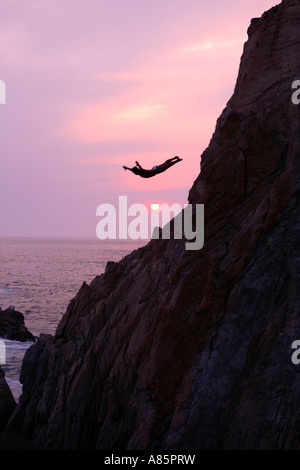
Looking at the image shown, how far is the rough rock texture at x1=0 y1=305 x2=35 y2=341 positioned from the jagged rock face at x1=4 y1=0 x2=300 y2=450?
1202 inches

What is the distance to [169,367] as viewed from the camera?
17.4 meters

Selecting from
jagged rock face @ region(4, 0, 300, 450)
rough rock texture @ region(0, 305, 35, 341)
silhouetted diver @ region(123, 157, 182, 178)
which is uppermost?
silhouetted diver @ region(123, 157, 182, 178)

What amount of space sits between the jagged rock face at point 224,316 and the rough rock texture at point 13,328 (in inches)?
1202

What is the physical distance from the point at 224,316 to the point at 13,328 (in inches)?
1585

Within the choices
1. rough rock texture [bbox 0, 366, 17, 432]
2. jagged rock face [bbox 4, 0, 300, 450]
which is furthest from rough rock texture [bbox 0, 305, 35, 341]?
jagged rock face [bbox 4, 0, 300, 450]

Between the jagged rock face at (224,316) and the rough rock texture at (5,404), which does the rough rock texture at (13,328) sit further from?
the jagged rock face at (224,316)

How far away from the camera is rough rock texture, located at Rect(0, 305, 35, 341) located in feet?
169

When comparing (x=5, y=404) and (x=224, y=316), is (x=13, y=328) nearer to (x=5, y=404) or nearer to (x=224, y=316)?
(x=5, y=404)

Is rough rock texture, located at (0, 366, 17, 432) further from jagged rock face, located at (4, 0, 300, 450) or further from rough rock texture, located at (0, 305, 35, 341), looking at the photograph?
rough rock texture, located at (0, 305, 35, 341)

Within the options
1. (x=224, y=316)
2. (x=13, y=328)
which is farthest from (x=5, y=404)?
(x=13, y=328)

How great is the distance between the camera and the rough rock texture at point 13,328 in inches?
2026

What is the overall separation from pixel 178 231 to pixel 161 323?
3846mm

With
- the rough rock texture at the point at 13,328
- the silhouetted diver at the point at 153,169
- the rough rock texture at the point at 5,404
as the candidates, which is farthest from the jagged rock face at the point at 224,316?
the rough rock texture at the point at 13,328
